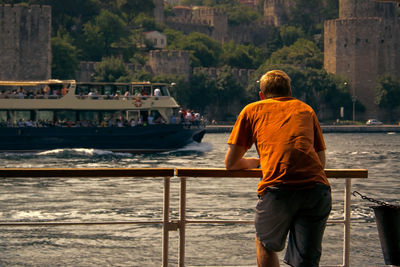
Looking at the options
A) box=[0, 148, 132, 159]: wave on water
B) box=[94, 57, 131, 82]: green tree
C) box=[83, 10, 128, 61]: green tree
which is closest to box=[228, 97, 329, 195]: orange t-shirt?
box=[0, 148, 132, 159]: wave on water

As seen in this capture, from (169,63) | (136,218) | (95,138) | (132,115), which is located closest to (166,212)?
(136,218)

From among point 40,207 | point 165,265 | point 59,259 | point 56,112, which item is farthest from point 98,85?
point 165,265

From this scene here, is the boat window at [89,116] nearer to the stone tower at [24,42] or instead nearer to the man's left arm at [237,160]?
the stone tower at [24,42]

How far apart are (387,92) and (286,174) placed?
3213 inches

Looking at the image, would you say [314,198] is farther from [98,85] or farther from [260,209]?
[98,85]

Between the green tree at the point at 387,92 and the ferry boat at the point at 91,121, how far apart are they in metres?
47.9

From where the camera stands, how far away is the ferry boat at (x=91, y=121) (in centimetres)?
3756

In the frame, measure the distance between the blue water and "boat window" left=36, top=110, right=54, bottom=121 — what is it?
6.84 m

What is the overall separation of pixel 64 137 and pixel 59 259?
26301 millimetres

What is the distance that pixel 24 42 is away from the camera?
61969 millimetres

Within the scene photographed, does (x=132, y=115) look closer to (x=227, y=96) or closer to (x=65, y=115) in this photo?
(x=65, y=115)

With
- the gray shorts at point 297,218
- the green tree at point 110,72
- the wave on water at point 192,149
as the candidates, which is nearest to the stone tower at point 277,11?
the green tree at point 110,72

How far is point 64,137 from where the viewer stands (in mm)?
37875

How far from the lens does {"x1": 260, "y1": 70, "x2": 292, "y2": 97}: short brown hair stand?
15.0ft
